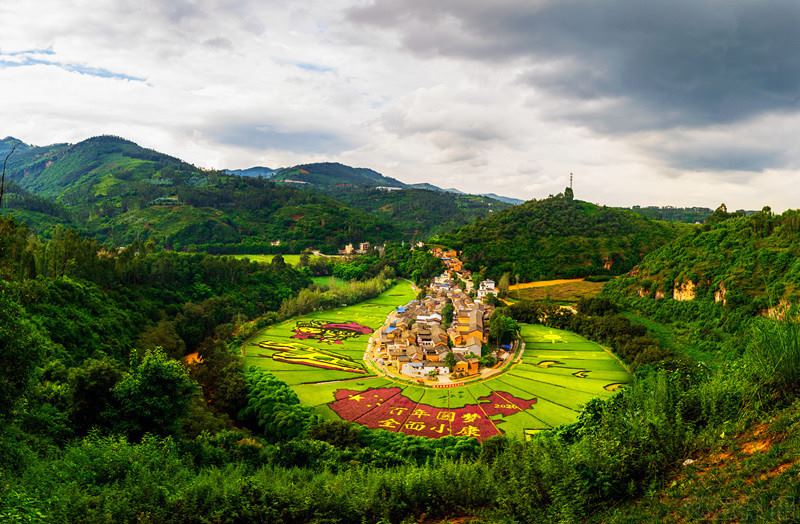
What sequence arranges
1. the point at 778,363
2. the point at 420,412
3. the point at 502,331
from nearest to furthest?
the point at 778,363 < the point at 420,412 < the point at 502,331

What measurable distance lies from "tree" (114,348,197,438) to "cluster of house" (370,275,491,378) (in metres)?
20.2

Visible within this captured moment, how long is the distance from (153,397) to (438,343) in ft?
87.0

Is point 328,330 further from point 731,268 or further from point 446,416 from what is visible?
point 731,268

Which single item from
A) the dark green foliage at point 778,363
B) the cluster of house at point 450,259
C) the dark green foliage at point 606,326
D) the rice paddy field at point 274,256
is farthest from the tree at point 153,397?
the rice paddy field at point 274,256

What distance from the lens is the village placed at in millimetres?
34844

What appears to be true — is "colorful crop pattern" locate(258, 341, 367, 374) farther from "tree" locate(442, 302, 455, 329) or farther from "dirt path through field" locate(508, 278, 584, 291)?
"dirt path through field" locate(508, 278, 584, 291)

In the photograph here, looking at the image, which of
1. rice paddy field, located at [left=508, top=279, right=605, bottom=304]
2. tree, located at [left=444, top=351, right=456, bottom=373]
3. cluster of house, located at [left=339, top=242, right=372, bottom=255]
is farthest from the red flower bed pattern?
cluster of house, located at [left=339, top=242, right=372, bottom=255]

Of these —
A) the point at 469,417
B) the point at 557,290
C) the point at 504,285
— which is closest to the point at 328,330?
the point at 469,417

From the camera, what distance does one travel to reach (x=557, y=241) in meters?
80.1

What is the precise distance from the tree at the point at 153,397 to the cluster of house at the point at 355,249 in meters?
79.7

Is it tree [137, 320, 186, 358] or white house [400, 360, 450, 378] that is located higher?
tree [137, 320, 186, 358]

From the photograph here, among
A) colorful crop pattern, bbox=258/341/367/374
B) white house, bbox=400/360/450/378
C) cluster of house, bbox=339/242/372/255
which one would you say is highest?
cluster of house, bbox=339/242/372/255

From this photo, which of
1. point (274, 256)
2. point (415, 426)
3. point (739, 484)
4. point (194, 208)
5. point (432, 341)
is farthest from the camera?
point (194, 208)

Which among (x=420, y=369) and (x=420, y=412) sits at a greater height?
(x=420, y=369)
